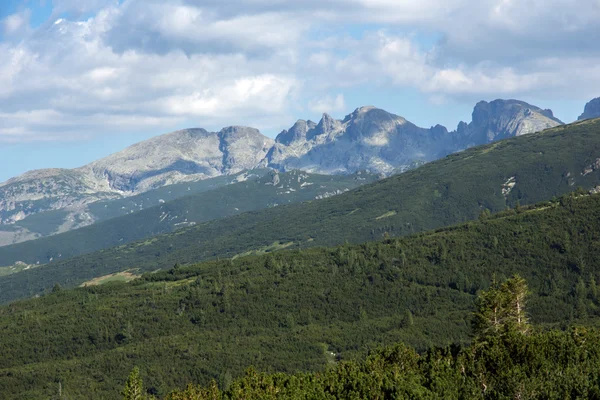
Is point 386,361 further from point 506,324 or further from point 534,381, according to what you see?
point 534,381

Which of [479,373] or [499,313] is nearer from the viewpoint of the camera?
[479,373]

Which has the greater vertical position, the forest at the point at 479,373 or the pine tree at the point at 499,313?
the pine tree at the point at 499,313

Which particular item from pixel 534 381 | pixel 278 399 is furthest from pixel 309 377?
pixel 534 381

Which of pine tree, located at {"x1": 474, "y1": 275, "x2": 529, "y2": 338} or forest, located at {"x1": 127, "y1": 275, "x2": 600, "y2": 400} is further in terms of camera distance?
pine tree, located at {"x1": 474, "y1": 275, "x2": 529, "y2": 338}

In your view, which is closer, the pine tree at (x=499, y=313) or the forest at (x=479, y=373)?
the forest at (x=479, y=373)

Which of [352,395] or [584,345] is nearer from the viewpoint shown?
[352,395]

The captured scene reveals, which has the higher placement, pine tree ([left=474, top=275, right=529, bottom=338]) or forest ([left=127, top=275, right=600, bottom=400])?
pine tree ([left=474, top=275, right=529, bottom=338])

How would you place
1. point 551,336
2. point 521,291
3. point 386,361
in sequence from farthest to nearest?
point 521,291
point 386,361
point 551,336

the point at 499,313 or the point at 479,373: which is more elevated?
the point at 499,313

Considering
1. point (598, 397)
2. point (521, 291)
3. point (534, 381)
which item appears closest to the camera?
point (598, 397)

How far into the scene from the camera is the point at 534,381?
282 ft

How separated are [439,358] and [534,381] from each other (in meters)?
19.6

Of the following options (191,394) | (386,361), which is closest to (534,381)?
(386,361)

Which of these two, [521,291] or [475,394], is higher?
[521,291]
